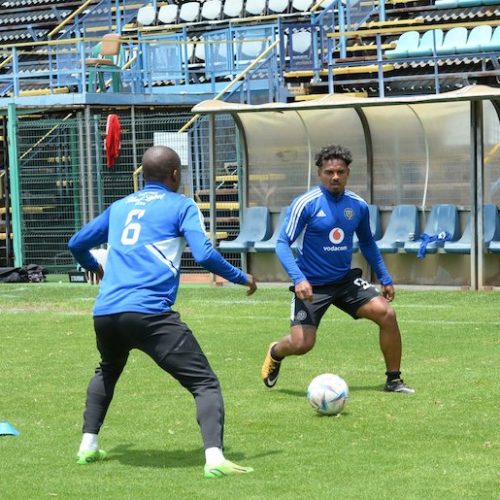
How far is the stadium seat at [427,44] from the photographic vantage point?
26.0 metres

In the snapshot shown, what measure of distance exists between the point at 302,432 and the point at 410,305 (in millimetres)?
8036

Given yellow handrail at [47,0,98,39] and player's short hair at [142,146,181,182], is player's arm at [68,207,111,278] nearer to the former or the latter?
player's short hair at [142,146,181,182]

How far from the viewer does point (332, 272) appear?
386 inches

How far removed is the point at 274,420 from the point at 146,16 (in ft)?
79.0

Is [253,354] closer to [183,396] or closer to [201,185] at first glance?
[183,396]

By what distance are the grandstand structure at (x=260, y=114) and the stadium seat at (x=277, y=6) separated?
0.04m

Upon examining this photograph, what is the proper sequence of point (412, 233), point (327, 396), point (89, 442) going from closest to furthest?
point (89, 442)
point (327, 396)
point (412, 233)

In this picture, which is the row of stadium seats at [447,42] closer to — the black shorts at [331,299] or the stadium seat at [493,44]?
the stadium seat at [493,44]

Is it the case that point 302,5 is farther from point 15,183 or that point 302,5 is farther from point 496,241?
point 496,241

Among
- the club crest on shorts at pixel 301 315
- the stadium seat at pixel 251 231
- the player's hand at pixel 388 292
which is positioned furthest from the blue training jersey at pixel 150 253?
the stadium seat at pixel 251 231

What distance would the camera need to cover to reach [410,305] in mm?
16188

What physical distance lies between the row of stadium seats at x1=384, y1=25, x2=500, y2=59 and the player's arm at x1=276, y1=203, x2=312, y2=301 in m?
15.4

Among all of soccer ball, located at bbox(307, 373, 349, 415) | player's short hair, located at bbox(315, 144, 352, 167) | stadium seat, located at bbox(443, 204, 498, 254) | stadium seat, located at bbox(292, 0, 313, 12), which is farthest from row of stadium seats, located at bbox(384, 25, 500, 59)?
soccer ball, located at bbox(307, 373, 349, 415)

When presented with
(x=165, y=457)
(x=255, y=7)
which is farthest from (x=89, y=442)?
(x=255, y=7)
